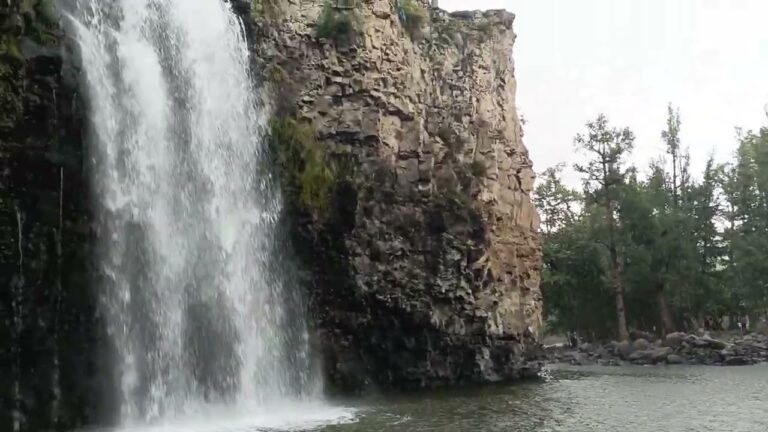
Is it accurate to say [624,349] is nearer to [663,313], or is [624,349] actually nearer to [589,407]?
[663,313]

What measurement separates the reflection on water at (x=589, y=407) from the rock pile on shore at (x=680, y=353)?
6.56 m

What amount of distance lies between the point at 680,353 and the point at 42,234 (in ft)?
87.2

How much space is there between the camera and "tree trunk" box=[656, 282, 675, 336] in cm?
3766

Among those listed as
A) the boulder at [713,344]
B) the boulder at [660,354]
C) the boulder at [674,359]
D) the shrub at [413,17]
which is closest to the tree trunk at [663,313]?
the boulder at [713,344]

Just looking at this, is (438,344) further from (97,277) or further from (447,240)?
(97,277)

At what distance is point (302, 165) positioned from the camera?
1881cm

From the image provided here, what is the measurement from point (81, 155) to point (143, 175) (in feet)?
4.41

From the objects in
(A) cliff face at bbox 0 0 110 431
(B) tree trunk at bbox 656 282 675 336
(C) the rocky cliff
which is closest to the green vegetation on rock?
(B) tree trunk at bbox 656 282 675 336

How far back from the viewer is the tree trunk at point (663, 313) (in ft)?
124

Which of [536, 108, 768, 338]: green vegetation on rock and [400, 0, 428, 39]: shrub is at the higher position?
[400, 0, 428, 39]: shrub

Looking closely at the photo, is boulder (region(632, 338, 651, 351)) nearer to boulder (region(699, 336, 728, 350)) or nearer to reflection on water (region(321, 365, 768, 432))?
boulder (region(699, 336, 728, 350))

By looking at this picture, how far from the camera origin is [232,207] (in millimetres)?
16984

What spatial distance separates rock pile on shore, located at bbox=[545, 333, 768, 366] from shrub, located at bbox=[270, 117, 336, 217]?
18110 mm

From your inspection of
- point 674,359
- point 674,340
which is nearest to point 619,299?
point 674,340
